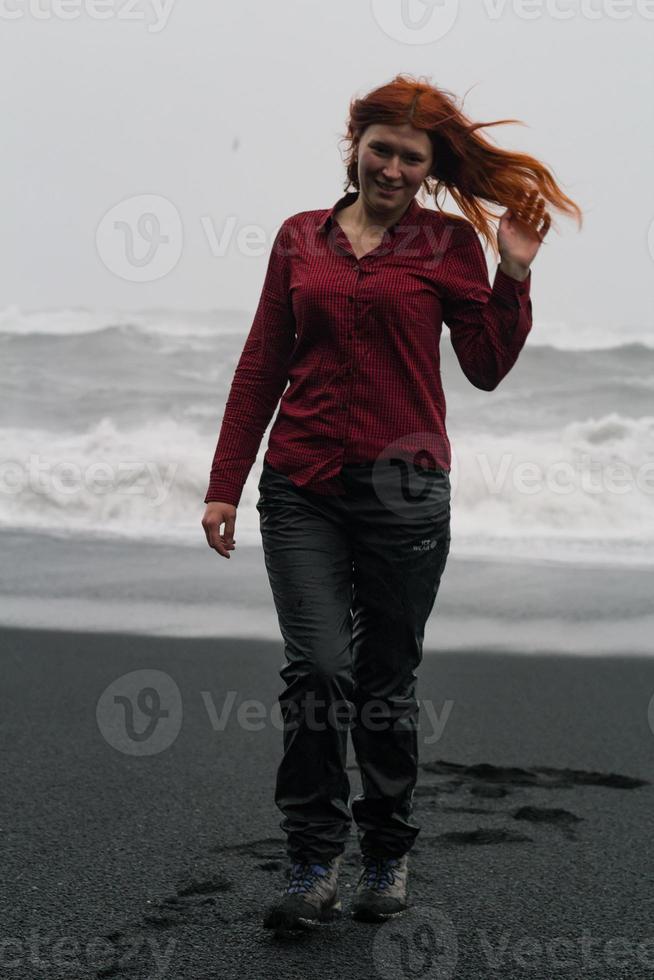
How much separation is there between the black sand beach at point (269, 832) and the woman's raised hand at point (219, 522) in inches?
31.1

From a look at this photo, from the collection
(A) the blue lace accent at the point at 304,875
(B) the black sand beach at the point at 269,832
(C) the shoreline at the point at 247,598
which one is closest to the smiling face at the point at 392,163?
(A) the blue lace accent at the point at 304,875

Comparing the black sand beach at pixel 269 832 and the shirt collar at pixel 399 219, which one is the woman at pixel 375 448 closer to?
the shirt collar at pixel 399 219

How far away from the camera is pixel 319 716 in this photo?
2697mm

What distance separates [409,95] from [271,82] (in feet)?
46.9

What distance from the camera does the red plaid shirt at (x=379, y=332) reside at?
2.71 meters

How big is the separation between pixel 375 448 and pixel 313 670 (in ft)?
1.67

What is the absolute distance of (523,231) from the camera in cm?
272

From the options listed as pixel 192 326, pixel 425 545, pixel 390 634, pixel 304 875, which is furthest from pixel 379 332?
pixel 192 326

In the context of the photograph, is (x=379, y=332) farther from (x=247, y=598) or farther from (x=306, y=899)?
(x=247, y=598)

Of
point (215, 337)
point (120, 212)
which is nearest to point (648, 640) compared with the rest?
point (215, 337)

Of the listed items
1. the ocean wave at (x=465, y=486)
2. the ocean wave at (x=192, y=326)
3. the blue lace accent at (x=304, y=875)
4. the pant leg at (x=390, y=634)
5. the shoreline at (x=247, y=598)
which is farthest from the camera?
the ocean wave at (x=192, y=326)

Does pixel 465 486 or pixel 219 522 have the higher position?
pixel 465 486

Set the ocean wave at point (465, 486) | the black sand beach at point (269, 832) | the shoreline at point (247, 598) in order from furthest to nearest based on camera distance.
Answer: the ocean wave at point (465, 486)
the shoreline at point (247, 598)
the black sand beach at point (269, 832)

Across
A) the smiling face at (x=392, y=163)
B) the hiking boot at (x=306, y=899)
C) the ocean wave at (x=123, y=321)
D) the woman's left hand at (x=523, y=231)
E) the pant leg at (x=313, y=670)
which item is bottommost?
the hiking boot at (x=306, y=899)
